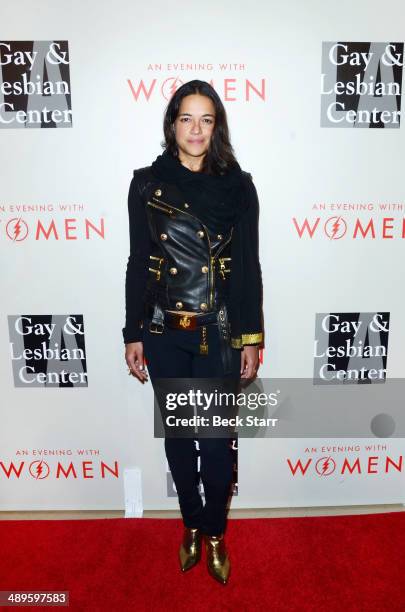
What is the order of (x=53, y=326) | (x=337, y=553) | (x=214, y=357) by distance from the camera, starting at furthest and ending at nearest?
(x=53, y=326)
(x=337, y=553)
(x=214, y=357)

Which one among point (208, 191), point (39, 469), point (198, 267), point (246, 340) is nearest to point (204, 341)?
point (246, 340)

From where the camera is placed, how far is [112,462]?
250 centimetres

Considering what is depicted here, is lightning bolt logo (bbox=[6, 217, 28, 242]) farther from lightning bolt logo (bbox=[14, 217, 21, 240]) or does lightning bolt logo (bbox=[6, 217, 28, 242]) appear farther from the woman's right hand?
the woman's right hand

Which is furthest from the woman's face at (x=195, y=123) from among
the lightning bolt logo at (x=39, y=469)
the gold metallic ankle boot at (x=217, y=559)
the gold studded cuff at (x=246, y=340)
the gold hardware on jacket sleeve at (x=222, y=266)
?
the lightning bolt logo at (x=39, y=469)

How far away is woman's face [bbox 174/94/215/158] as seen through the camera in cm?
187

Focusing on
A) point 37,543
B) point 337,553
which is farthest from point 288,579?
point 37,543

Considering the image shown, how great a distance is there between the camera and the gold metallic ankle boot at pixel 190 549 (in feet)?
6.95

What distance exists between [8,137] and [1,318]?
79cm

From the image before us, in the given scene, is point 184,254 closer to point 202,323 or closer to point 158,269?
point 158,269

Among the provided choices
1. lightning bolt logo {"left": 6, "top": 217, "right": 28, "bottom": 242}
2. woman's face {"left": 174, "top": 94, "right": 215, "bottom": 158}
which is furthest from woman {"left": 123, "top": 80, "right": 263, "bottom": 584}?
lightning bolt logo {"left": 6, "top": 217, "right": 28, "bottom": 242}

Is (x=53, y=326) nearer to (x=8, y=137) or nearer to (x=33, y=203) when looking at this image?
(x=33, y=203)

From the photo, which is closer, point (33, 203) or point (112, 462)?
point (33, 203)

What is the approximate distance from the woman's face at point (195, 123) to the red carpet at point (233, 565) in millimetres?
1674

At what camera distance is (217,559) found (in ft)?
6.79
